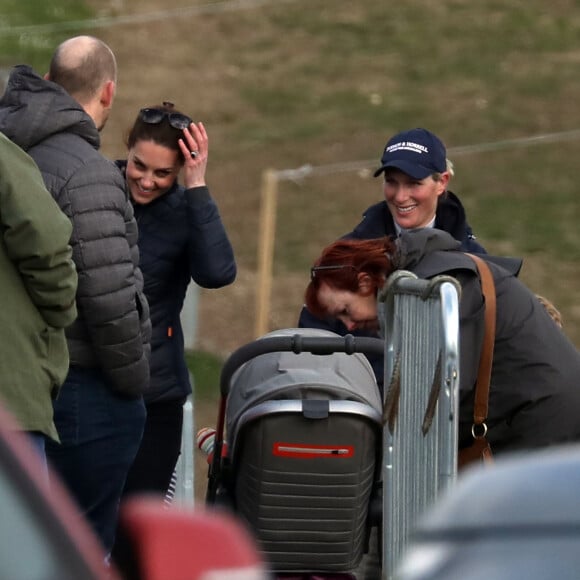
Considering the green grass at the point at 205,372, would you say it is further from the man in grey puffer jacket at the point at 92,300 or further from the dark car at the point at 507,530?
the dark car at the point at 507,530

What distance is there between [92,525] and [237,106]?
13284mm

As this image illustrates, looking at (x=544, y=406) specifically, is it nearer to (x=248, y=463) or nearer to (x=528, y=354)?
(x=528, y=354)

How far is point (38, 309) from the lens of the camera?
3973 mm

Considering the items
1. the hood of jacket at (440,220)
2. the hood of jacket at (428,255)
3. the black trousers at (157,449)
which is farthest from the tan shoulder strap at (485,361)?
the hood of jacket at (440,220)

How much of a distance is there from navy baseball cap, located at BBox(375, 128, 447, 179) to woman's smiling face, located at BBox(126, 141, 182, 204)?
814mm

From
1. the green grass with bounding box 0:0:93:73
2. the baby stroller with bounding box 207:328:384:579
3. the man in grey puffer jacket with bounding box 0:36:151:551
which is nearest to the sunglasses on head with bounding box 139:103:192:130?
the man in grey puffer jacket with bounding box 0:36:151:551

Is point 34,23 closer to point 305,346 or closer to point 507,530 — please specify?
point 305,346

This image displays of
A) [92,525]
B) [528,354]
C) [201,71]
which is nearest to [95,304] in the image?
[92,525]

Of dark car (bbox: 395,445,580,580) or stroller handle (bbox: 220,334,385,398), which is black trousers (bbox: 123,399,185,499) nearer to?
stroller handle (bbox: 220,334,385,398)

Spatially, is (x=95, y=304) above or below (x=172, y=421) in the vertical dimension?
above

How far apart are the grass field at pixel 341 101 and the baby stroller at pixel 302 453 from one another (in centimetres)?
624

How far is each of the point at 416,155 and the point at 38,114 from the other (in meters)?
1.56

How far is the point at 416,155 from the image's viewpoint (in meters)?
5.40

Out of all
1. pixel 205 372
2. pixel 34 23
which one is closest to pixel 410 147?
pixel 205 372
